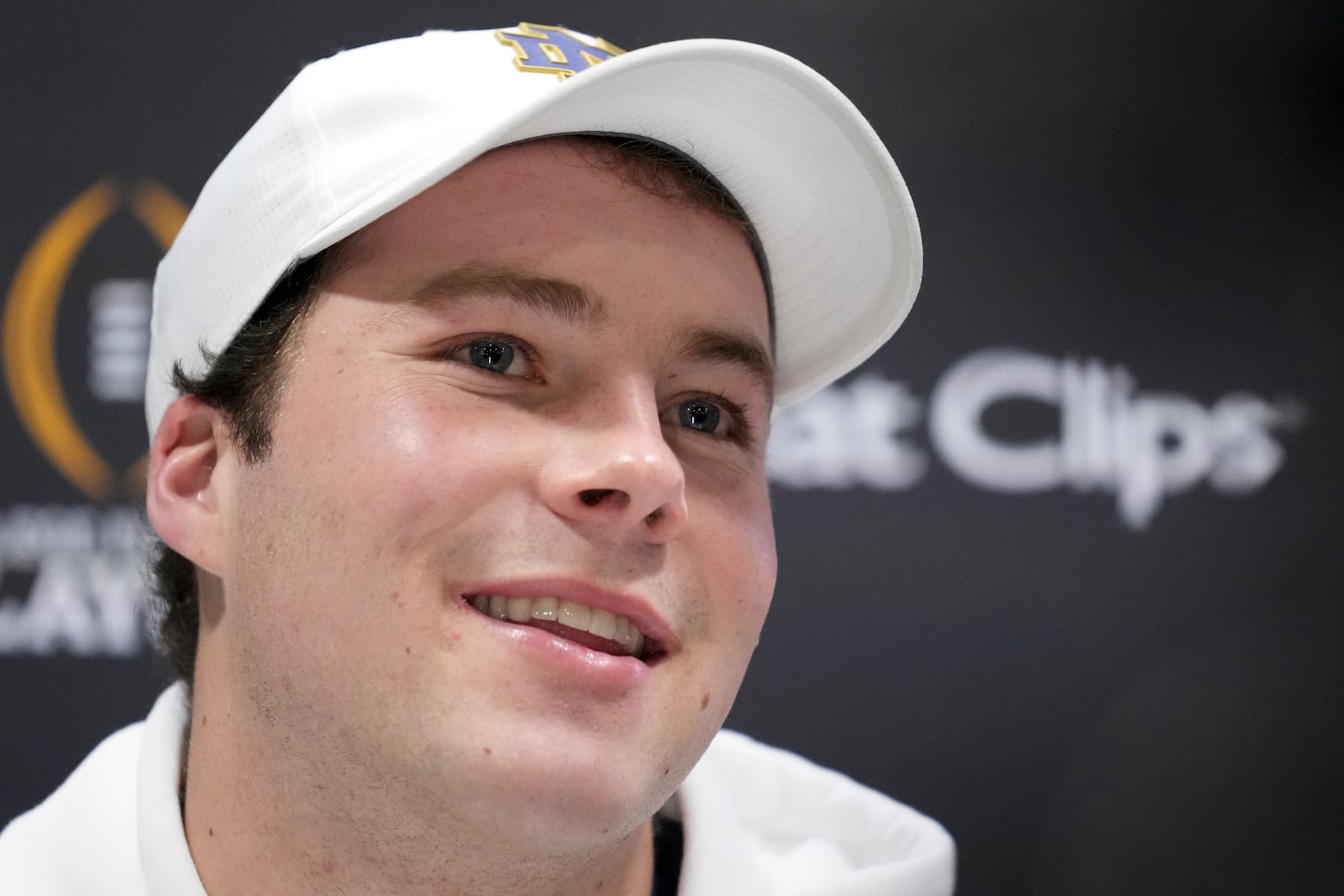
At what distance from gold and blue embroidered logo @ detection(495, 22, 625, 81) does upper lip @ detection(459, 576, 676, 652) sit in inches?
15.9

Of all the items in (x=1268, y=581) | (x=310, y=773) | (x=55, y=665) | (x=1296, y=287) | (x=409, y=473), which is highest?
(x=1296, y=287)

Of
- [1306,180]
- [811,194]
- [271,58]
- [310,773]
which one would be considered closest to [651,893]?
[310,773]

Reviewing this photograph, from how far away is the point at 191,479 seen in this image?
39.4 inches

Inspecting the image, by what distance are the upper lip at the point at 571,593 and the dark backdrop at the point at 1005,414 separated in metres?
0.95

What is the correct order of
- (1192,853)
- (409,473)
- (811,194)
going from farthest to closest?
(1192,853) → (811,194) → (409,473)

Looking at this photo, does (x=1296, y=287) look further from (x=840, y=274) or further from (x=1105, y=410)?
(x=840, y=274)

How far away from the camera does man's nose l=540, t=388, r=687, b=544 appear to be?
0.82 metres

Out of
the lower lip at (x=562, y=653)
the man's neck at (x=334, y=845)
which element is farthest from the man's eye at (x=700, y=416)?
the man's neck at (x=334, y=845)

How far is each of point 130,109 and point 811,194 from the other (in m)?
1.24

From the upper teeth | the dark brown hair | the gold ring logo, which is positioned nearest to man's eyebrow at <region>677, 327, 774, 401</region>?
the dark brown hair

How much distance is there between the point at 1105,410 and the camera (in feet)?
5.87

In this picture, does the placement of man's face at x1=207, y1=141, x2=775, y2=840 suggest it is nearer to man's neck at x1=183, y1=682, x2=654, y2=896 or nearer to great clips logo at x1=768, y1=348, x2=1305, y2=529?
man's neck at x1=183, y1=682, x2=654, y2=896

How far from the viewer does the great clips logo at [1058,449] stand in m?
1.78

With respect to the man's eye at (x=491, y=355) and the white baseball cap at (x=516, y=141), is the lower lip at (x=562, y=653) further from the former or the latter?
the white baseball cap at (x=516, y=141)
